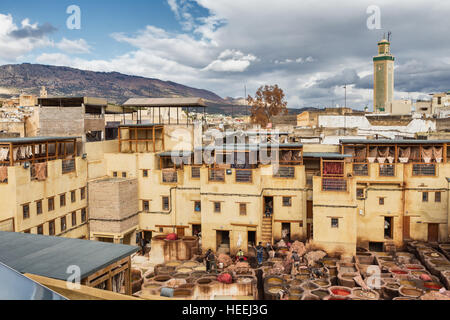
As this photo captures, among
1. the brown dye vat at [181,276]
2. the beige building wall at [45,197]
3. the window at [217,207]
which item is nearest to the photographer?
the beige building wall at [45,197]

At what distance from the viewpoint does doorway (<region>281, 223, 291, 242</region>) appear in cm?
3007

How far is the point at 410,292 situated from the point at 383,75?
238 feet

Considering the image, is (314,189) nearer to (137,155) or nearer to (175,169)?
(175,169)

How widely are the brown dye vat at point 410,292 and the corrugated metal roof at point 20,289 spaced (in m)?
22.0

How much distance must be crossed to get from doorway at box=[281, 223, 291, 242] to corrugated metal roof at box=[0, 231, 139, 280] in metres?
20.9

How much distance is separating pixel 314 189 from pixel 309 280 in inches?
276

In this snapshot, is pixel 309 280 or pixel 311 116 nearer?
pixel 309 280

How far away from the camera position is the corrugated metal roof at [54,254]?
909 centimetres

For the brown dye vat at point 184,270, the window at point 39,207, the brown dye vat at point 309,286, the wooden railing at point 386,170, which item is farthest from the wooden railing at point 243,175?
the window at point 39,207

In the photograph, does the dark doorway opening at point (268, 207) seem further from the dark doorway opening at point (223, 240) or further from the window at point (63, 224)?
the window at point (63, 224)

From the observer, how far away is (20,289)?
3.48m

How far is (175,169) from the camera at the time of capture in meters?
31.7
